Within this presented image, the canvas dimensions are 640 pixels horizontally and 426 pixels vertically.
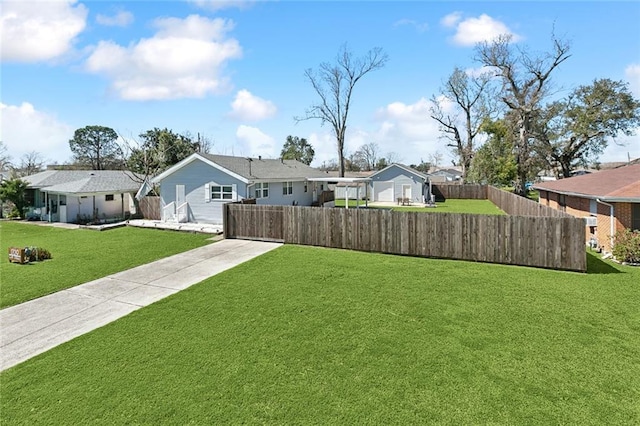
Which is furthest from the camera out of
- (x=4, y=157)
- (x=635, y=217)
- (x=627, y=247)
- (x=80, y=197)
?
(x=4, y=157)

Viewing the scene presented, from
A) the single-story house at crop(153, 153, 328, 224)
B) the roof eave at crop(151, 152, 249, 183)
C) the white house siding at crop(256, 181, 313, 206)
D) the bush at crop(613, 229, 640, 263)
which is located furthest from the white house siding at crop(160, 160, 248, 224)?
the bush at crop(613, 229, 640, 263)

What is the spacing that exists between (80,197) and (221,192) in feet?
32.2

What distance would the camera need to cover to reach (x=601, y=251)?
39.5 feet

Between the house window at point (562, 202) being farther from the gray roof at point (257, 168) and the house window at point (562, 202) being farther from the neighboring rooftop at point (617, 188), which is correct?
the gray roof at point (257, 168)

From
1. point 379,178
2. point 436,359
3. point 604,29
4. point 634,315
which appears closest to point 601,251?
point 634,315

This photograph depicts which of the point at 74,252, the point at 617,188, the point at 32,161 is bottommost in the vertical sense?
the point at 74,252

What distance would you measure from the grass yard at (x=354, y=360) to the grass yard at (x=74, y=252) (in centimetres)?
380

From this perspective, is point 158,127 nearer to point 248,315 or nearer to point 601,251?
point 248,315

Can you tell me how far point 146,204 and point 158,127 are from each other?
1970 cm

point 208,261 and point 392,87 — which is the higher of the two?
point 392,87

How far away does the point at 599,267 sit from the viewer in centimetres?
1015

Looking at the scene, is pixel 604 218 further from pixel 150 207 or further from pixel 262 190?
pixel 150 207

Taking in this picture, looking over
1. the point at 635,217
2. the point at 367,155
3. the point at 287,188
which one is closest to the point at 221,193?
the point at 287,188

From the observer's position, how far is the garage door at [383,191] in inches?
1415
